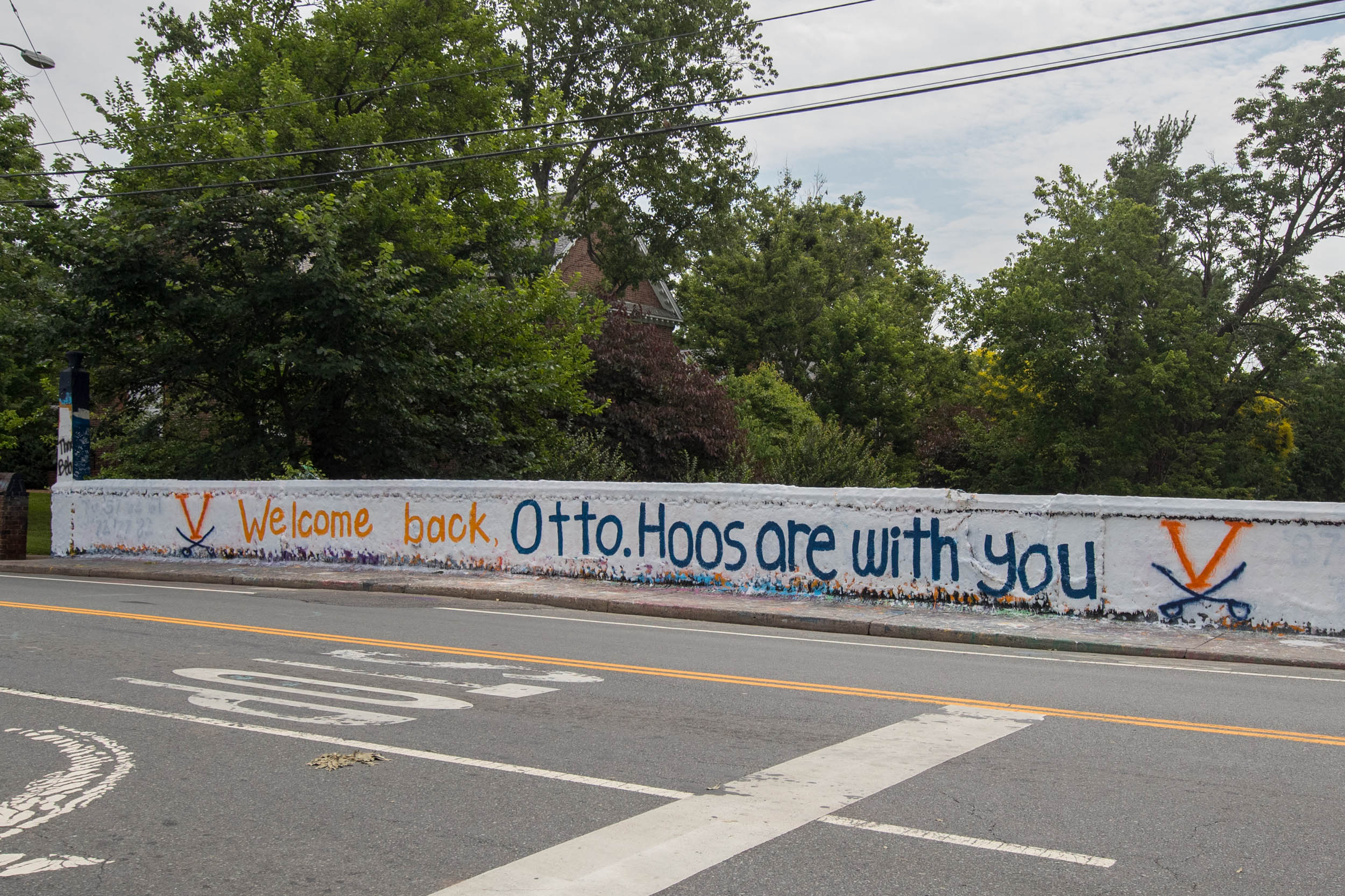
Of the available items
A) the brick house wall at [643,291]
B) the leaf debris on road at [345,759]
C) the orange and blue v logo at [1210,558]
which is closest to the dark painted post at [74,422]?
the leaf debris on road at [345,759]

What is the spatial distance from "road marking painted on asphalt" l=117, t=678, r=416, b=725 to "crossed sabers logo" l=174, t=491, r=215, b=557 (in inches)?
457

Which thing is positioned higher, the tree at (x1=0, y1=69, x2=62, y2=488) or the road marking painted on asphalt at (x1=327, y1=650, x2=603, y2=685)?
the tree at (x1=0, y1=69, x2=62, y2=488)

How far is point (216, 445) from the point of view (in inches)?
898

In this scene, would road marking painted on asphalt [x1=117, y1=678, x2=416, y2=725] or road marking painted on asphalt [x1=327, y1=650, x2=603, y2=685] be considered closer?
road marking painted on asphalt [x1=117, y1=678, x2=416, y2=725]

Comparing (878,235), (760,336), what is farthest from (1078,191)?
(878,235)

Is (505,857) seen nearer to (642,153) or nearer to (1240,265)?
(642,153)

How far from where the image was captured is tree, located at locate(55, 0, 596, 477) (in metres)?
20.2

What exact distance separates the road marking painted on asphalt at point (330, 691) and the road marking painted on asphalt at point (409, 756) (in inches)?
33.9

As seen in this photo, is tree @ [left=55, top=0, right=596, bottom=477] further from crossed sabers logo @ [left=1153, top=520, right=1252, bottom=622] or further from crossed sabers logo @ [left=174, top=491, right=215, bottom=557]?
crossed sabers logo @ [left=1153, top=520, right=1252, bottom=622]

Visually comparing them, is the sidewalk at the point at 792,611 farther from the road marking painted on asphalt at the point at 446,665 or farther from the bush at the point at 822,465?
the bush at the point at 822,465

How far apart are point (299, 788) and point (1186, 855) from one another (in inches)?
161

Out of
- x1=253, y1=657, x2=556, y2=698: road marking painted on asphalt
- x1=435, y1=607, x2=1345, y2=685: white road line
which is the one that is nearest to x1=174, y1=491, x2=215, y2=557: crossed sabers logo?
x1=435, y1=607, x2=1345, y2=685: white road line

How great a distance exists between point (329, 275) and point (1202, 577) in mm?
14987

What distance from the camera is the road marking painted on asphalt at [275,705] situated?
22.2 ft
